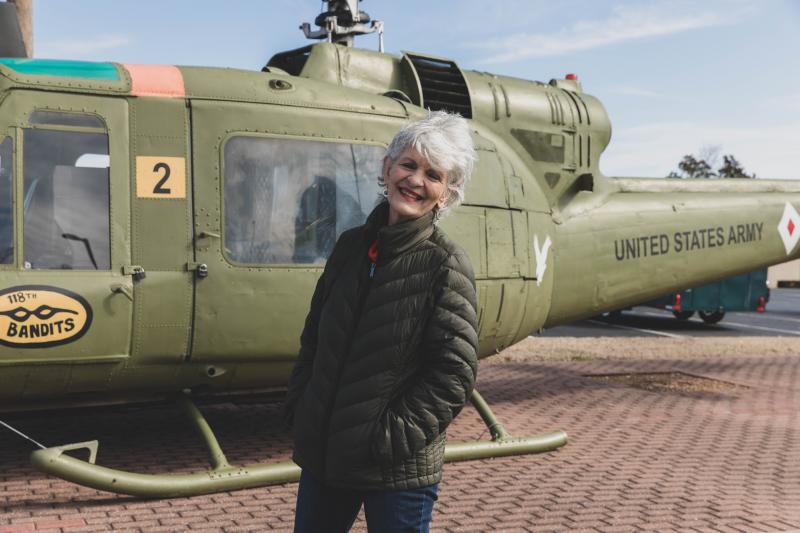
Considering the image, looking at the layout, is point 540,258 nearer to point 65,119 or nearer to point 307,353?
point 65,119

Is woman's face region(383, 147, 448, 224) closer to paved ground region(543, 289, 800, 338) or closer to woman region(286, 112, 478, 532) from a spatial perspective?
woman region(286, 112, 478, 532)

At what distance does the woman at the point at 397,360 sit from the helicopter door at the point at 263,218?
2.94 metres

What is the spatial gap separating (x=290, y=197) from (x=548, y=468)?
8.93ft

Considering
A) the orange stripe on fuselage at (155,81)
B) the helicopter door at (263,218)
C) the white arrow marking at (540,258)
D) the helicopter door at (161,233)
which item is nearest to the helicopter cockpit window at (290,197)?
the helicopter door at (263,218)

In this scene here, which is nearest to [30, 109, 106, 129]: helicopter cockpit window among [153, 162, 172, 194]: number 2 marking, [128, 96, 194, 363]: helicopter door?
[128, 96, 194, 363]: helicopter door

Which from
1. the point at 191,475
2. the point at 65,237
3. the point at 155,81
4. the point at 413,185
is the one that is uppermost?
the point at 155,81

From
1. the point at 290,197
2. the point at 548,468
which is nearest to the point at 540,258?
the point at 548,468

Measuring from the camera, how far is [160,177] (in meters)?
5.39

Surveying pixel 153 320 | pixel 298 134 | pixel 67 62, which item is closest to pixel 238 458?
pixel 153 320

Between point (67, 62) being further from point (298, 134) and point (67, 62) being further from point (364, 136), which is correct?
point (364, 136)

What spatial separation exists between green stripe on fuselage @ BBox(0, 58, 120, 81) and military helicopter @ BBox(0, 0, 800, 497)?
0.02 meters

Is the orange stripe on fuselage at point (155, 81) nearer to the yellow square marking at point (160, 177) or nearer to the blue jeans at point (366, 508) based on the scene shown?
the yellow square marking at point (160, 177)

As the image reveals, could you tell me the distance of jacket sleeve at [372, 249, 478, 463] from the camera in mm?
2438

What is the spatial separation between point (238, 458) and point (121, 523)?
151 cm
